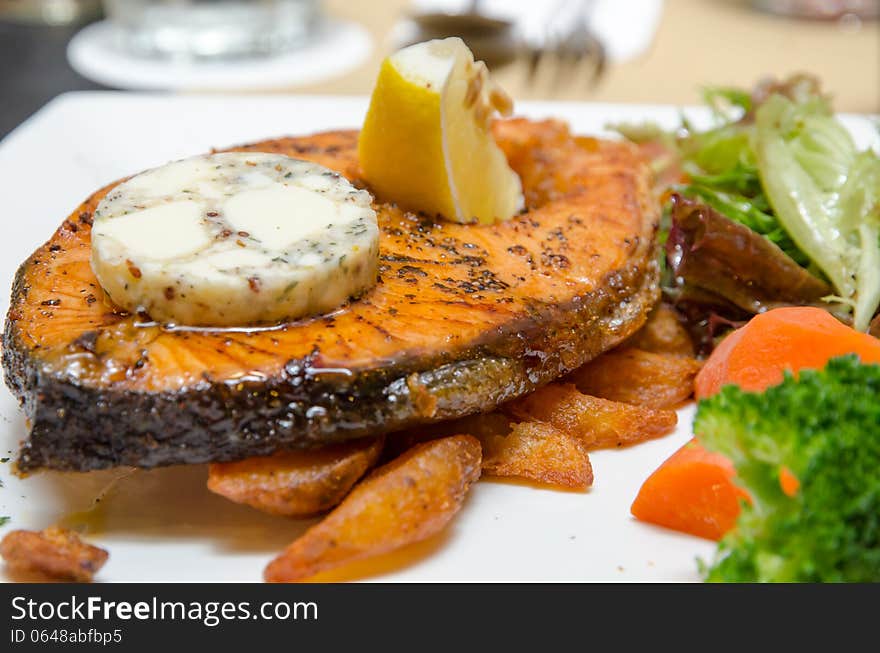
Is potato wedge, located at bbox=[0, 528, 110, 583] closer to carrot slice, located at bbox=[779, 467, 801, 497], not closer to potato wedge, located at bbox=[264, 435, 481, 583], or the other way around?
potato wedge, located at bbox=[264, 435, 481, 583]

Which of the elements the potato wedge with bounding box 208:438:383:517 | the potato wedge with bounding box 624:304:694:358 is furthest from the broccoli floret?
the potato wedge with bounding box 624:304:694:358

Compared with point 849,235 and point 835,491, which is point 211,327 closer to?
point 835,491

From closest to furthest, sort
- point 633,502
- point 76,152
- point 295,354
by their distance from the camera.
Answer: point 295,354 → point 633,502 → point 76,152

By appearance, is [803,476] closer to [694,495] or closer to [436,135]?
[694,495]

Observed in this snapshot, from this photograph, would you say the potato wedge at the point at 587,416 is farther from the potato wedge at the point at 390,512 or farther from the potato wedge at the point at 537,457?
the potato wedge at the point at 390,512
